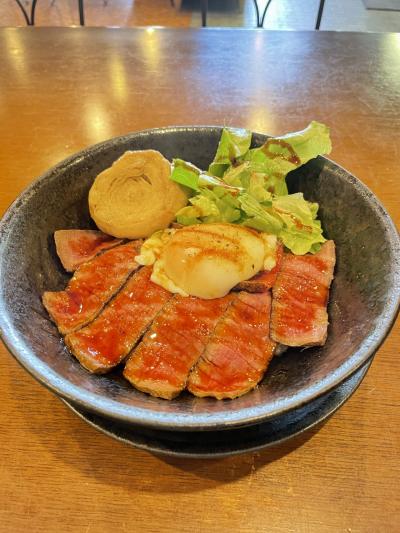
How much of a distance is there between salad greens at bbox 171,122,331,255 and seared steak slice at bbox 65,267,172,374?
12.7 inches

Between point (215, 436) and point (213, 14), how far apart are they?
7.73m

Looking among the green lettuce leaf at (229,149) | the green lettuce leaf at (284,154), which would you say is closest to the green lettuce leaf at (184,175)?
the green lettuce leaf at (229,149)

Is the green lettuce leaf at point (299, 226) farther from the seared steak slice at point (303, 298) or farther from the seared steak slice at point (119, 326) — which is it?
the seared steak slice at point (119, 326)

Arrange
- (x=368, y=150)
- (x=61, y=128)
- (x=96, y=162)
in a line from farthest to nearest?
(x=61, y=128)
(x=368, y=150)
(x=96, y=162)

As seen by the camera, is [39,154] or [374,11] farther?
[374,11]

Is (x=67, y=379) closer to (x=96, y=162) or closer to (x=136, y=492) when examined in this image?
(x=136, y=492)

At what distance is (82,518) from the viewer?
1.24m

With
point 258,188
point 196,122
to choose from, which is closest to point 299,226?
point 258,188

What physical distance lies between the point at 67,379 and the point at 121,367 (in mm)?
277

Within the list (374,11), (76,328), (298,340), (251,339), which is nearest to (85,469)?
(76,328)

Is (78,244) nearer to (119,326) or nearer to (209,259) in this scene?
(119,326)

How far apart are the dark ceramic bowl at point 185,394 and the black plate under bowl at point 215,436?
79 mm

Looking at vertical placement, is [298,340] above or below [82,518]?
above

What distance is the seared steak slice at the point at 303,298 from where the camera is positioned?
1485 millimetres
